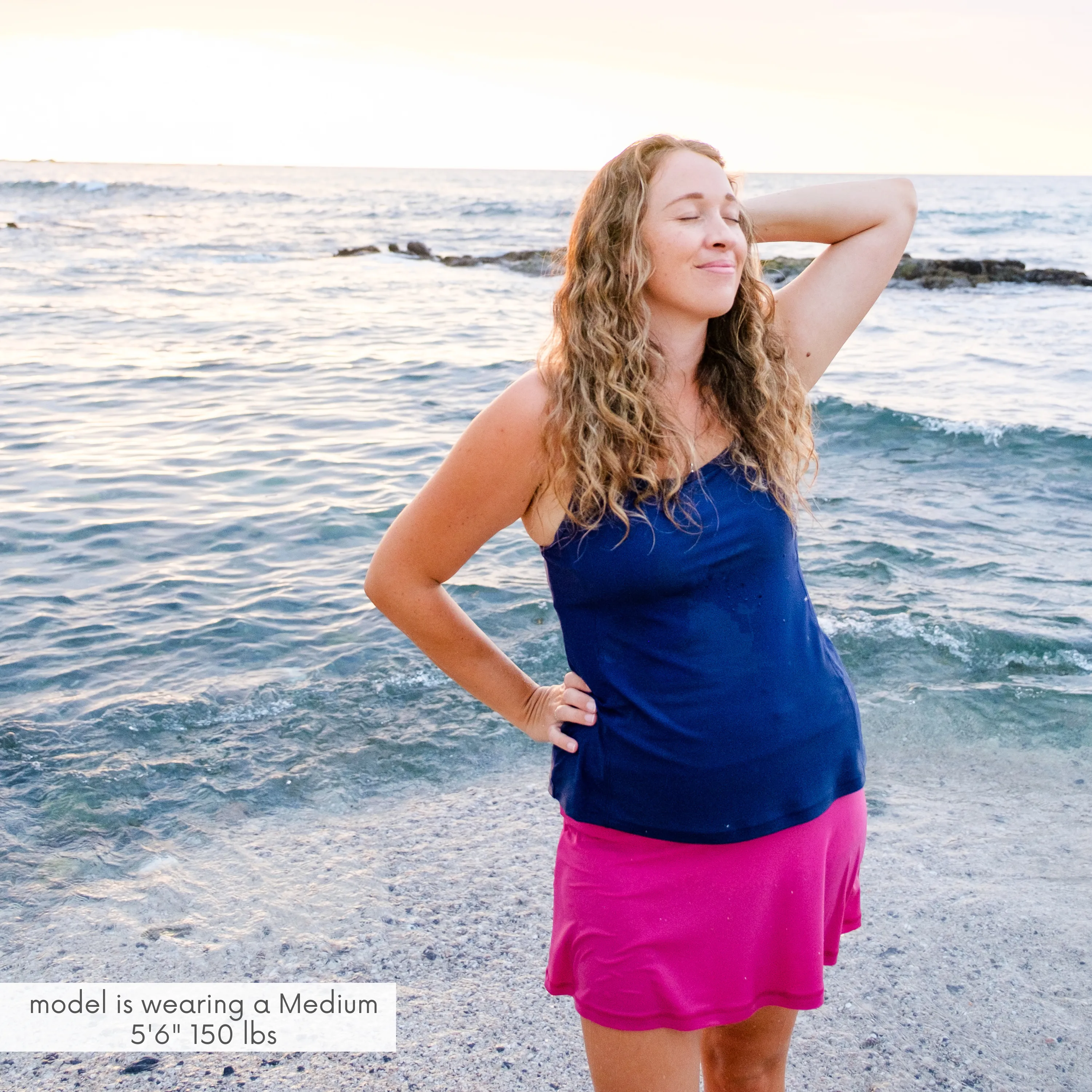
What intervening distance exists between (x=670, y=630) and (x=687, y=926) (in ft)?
1.71

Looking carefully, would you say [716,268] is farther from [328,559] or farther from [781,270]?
[781,270]

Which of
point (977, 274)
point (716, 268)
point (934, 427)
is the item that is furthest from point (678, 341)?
point (977, 274)

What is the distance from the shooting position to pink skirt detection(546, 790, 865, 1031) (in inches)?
70.4

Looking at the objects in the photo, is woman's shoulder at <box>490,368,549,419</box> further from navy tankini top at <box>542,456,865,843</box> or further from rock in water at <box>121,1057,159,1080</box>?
rock in water at <box>121,1057,159,1080</box>

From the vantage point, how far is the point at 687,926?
5.94ft

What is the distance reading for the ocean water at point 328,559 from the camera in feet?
14.6

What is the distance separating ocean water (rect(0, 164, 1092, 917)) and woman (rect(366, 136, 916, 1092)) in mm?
2415

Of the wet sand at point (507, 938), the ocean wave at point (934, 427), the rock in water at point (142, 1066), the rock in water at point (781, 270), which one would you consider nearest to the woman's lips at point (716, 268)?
the wet sand at point (507, 938)

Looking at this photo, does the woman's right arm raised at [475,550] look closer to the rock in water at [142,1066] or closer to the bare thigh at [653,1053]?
the bare thigh at [653,1053]

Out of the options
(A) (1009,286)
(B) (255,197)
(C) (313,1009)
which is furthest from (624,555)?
(B) (255,197)

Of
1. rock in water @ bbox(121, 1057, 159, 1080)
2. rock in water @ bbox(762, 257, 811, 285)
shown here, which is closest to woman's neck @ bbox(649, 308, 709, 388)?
rock in water @ bbox(121, 1057, 159, 1080)

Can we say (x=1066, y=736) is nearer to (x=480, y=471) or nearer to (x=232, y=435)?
(x=480, y=471)

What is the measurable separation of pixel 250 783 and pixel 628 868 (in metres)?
2.84

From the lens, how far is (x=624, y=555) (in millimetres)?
1754
